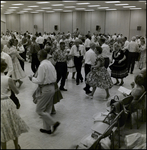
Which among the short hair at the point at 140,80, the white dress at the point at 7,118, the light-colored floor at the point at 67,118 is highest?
the short hair at the point at 140,80

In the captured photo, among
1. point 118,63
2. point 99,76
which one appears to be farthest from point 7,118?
point 118,63

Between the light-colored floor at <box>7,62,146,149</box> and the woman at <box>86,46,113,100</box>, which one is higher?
the woman at <box>86,46,113,100</box>

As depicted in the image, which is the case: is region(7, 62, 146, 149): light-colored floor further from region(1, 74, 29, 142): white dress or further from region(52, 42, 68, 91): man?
region(52, 42, 68, 91): man

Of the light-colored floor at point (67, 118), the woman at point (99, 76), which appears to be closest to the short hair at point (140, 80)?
the light-colored floor at point (67, 118)

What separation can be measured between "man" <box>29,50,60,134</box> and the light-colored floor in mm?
296

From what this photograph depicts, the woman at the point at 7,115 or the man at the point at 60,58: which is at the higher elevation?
the man at the point at 60,58

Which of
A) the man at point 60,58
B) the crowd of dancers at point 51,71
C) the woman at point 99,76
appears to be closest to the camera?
the crowd of dancers at point 51,71

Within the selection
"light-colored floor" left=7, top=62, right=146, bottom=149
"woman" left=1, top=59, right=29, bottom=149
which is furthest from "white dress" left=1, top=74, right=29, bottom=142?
"light-colored floor" left=7, top=62, right=146, bottom=149

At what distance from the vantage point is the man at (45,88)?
142 inches

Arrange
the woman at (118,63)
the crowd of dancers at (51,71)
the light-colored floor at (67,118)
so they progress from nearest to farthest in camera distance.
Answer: the crowd of dancers at (51,71) < the light-colored floor at (67,118) < the woman at (118,63)

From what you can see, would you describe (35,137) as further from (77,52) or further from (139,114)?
(77,52)

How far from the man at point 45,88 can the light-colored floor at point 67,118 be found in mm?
296

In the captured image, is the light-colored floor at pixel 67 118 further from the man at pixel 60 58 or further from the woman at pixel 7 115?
the man at pixel 60 58

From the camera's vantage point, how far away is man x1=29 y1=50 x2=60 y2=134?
3.61m
